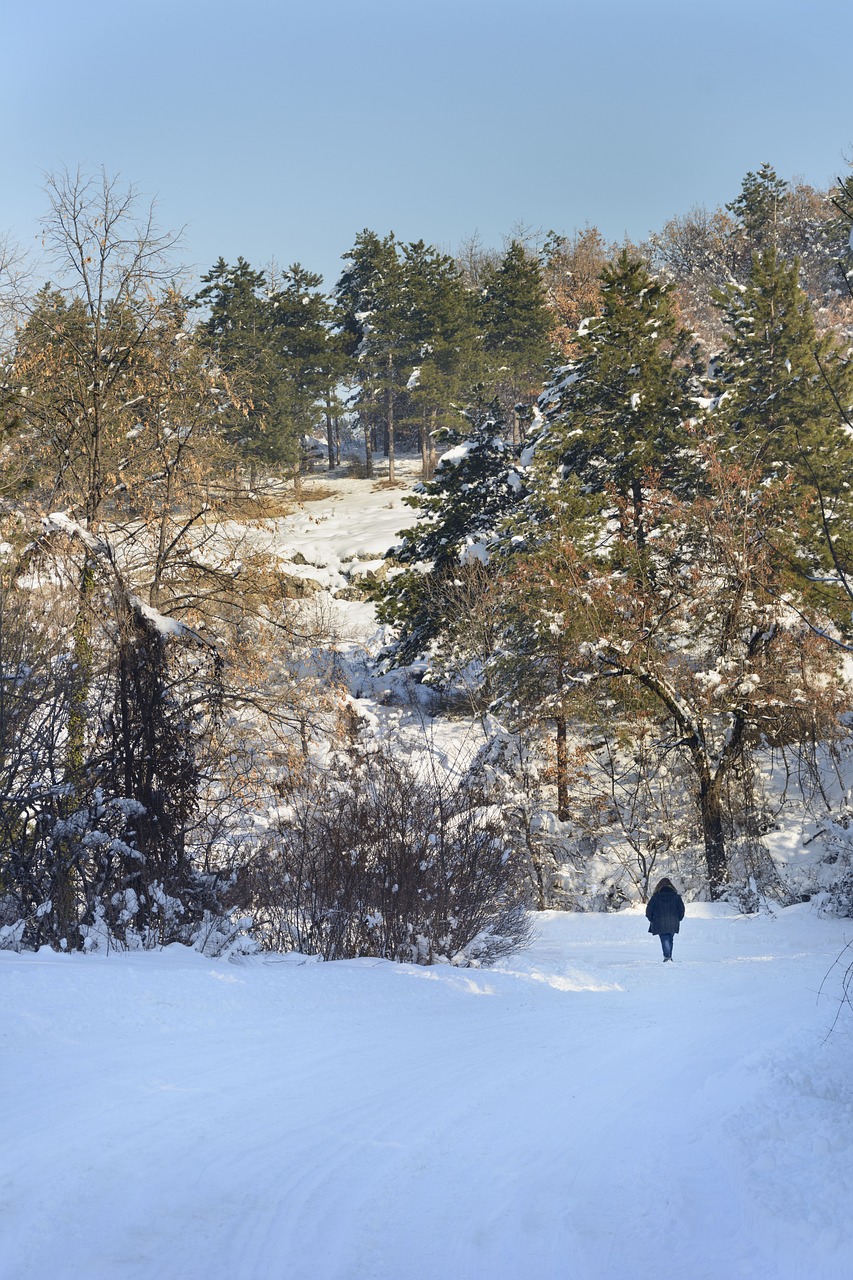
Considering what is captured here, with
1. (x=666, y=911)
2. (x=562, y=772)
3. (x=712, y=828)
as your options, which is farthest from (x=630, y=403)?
(x=666, y=911)

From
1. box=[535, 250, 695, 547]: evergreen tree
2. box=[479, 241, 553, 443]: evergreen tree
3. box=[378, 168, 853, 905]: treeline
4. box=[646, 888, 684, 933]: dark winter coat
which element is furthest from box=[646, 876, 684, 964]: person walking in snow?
box=[479, 241, 553, 443]: evergreen tree

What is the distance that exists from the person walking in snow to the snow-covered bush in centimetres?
193

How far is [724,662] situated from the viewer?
2428 centimetres

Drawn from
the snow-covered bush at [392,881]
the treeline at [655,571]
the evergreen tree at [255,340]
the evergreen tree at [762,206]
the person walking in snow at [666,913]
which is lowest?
the person walking in snow at [666,913]

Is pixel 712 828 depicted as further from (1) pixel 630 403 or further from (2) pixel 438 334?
(2) pixel 438 334

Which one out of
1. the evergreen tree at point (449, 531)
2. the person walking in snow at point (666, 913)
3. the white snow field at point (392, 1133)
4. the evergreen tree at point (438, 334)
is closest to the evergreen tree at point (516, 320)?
the evergreen tree at point (438, 334)

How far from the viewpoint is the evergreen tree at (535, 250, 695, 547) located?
28.7m

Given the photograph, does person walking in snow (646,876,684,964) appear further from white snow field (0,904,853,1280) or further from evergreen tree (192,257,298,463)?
evergreen tree (192,257,298,463)

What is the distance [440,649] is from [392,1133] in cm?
2702

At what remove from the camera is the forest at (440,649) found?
1241 centimetres

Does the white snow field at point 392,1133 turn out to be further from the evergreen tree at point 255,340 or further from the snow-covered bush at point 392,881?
the evergreen tree at point 255,340

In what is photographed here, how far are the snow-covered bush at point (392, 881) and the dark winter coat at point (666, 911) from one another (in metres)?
1.92

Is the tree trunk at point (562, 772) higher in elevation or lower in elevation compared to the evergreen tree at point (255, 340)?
lower

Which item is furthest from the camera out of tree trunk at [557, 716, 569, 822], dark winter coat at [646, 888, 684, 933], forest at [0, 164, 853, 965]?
tree trunk at [557, 716, 569, 822]
